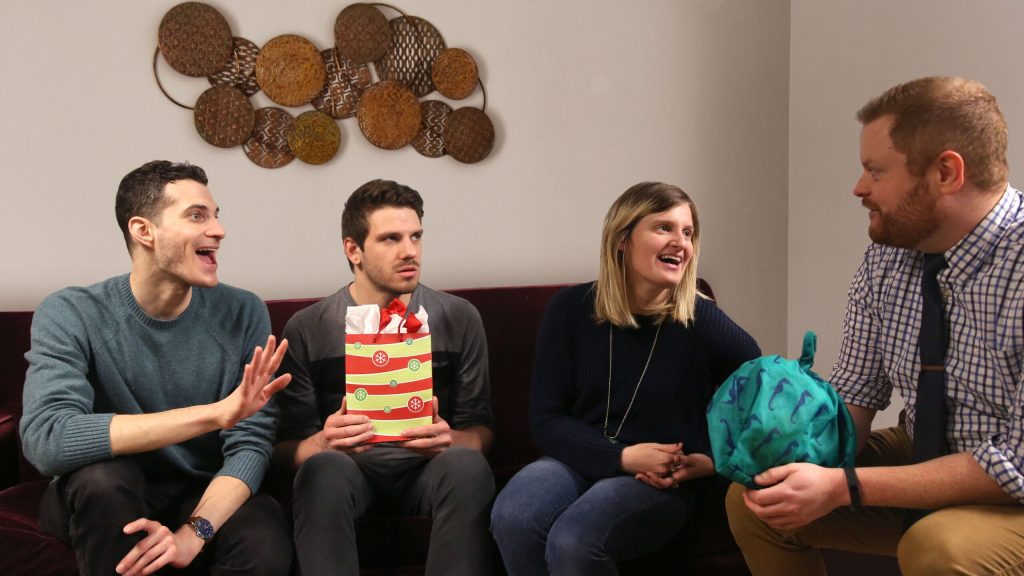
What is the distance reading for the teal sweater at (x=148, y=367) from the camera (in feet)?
7.13

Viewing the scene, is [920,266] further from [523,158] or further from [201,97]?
[201,97]

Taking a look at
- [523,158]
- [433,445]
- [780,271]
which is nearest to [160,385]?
[433,445]

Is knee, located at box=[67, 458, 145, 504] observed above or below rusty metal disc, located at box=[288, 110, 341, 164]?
below

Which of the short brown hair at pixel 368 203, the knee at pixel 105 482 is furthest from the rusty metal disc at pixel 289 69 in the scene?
the knee at pixel 105 482

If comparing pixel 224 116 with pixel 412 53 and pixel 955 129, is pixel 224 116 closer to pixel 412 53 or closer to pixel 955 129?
pixel 412 53

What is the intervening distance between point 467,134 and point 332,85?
52 centimetres

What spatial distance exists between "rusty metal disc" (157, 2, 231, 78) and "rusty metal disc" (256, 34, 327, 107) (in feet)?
0.52

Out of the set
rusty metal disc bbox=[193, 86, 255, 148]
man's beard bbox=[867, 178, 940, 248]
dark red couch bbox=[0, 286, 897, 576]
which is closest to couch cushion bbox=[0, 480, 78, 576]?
dark red couch bbox=[0, 286, 897, 576]

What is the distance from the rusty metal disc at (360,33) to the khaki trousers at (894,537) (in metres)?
2.00

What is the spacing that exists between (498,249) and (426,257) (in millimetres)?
287

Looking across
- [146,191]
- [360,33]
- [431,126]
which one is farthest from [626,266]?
[360,33]

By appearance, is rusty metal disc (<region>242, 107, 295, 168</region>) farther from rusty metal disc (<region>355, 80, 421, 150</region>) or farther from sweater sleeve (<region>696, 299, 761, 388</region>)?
sweater sleeve (<region>696, 299, 761, 388</region>)

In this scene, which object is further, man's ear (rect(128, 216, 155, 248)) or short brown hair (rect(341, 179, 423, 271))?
short brown hair (rect(341, 179, 423, 271))

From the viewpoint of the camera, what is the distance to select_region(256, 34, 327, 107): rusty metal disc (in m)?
3.15
